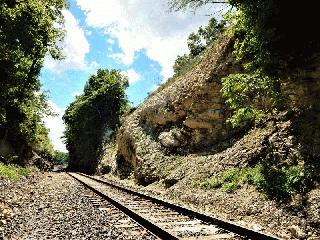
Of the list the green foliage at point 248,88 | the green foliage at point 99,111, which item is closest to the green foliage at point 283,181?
the green foliage at point 248,88

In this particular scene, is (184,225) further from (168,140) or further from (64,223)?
(168,140)

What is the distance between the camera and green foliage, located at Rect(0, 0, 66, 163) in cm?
2033

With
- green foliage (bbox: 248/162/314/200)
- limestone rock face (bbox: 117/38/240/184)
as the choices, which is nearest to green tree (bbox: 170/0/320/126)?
green foliage (bbox: 248/162/314/200)

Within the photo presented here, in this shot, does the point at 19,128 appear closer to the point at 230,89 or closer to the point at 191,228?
the point at 230,89

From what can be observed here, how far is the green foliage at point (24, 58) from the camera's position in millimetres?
20328

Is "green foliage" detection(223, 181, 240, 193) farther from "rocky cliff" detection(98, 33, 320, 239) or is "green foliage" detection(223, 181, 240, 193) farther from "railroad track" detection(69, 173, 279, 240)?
"railroad track" detection(69, 173, 279, 240)

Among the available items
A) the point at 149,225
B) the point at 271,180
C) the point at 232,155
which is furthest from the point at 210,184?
the point at 149,225

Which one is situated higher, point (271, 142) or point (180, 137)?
point (180, 137)

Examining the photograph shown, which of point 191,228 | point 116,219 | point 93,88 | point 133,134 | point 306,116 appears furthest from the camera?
point 93,88

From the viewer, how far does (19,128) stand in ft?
108

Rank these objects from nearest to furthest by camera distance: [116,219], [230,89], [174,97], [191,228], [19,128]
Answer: [191,228]
[116,219]
[230,89]
[174,97]
[19,128]

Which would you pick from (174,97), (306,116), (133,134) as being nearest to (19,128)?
(133,134)

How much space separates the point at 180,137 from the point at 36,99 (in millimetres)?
19520

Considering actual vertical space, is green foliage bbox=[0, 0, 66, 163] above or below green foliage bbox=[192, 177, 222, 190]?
above
